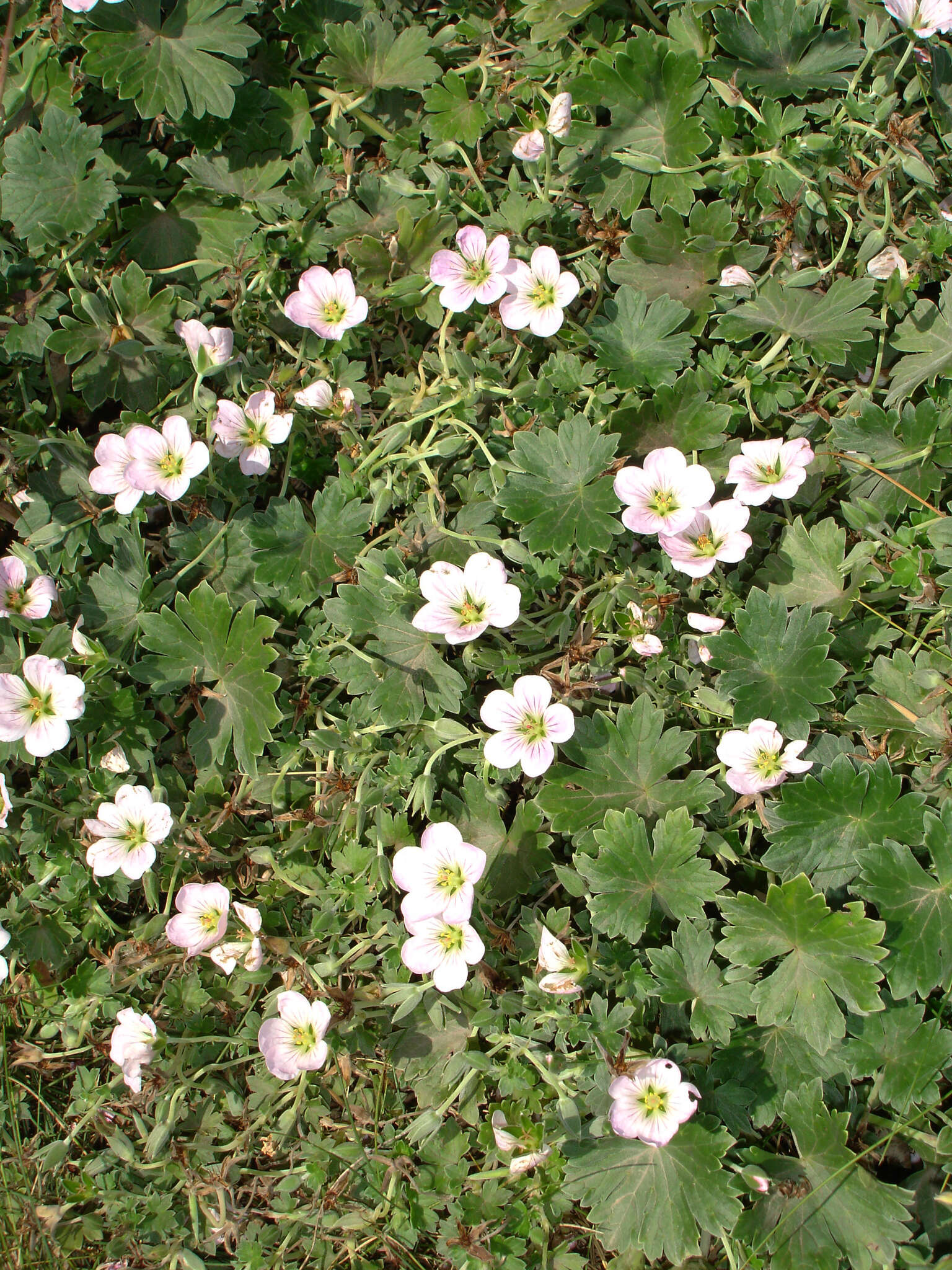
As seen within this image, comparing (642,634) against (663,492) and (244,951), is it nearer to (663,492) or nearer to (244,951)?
(663,492)

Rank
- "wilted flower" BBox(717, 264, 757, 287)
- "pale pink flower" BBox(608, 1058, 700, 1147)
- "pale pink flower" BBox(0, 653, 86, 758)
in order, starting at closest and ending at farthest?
"pale pink flower" BBox(608, 1058, 700, 1147) < "pale pink flower" BBox(0, 653, 86, 758) < "wilted flower" BBox(717, 264, 757, 287)

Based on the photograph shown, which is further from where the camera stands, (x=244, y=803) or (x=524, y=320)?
(x=244, y=803)

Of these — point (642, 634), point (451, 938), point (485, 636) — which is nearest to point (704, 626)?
point (642, 634)

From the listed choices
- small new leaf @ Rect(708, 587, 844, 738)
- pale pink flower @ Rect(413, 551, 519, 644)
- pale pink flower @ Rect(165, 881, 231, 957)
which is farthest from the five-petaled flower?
small new leaf @ Rect(708, 587, 844, 738)

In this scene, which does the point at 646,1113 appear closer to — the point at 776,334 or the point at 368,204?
the point at 776,334

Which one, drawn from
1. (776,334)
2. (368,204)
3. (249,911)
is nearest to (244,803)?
(249,911)

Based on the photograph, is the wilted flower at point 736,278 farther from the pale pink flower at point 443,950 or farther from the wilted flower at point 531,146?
the pale pink flower at point 443,950

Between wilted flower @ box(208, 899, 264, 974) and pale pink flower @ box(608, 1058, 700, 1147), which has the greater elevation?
pale pink flower @ box(608, 1058, 700, 1147)

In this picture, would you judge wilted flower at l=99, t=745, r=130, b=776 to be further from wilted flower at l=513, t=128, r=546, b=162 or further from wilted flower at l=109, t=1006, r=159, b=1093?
wilted flower at l=513, t=128, r=546, b=162
